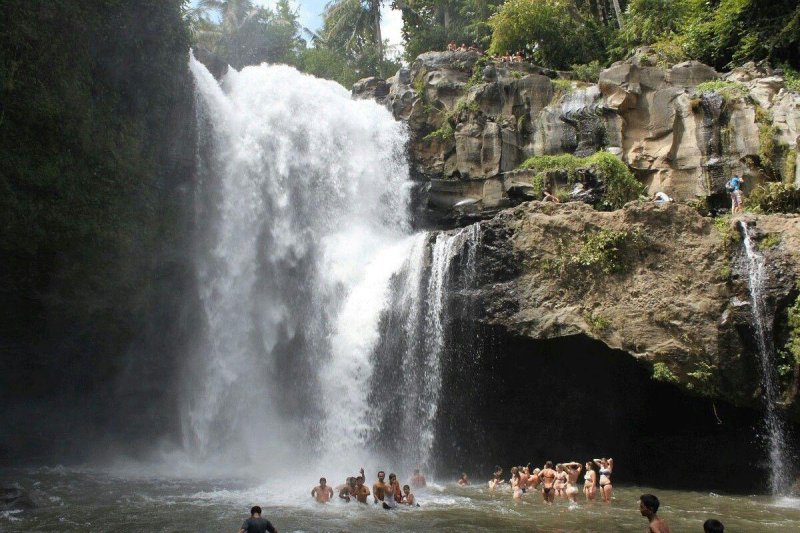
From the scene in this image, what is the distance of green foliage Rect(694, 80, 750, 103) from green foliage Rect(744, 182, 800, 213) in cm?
405

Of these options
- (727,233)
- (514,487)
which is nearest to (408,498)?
(514,487)

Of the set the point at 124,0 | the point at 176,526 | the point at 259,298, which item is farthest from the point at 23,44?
the point at 176,526

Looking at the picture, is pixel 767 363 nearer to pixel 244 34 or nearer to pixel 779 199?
pixel 779 199

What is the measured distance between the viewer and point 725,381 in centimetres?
1535

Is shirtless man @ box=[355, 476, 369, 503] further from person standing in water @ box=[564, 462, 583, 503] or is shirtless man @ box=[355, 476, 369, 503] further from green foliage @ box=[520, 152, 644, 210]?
green foliage @ box=[520, 152, 644, 210]

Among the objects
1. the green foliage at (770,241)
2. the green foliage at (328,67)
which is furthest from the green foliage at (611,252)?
the green foliage at (328,67)

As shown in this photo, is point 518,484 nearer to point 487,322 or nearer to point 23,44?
point 487,322

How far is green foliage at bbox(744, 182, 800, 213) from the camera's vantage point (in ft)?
58.9

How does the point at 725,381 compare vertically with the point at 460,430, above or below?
above

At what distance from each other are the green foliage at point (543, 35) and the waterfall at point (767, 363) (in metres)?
17.2

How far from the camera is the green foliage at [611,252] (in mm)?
16641

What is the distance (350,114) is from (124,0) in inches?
393

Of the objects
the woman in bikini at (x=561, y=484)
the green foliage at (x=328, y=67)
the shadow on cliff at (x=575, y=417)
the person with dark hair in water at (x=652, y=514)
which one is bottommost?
the woman in bikini at (x=561, y=484)

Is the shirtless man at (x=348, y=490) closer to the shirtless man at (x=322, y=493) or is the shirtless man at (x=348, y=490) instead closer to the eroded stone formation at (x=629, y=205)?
the shirtless man at (x=322, y=493)
